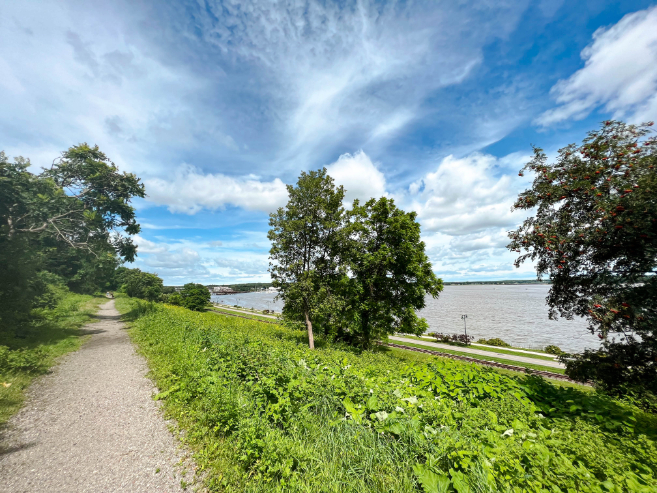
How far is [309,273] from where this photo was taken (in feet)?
58.7

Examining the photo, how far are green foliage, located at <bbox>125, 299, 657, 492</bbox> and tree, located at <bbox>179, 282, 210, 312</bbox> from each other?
2607 inches

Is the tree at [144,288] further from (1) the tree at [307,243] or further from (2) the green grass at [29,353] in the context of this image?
(1) the tree at [307,243]

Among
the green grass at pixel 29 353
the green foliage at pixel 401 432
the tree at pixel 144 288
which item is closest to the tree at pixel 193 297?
the tree at pixel 144 288

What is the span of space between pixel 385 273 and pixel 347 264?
3665mm

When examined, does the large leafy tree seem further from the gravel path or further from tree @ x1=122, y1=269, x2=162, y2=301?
tree @ x1=122, y1=269, x2=162, y2=301

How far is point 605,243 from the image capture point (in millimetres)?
7543

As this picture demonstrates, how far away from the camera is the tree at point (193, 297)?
65.6 meters

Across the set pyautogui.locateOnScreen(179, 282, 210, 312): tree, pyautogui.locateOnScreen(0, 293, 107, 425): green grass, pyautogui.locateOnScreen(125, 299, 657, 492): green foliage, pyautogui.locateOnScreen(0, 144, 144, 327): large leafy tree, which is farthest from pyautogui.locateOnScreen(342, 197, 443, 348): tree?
pyautogui.locateOnScreen(179, 282, 210, 312): tree

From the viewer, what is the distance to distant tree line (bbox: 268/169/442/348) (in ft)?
58.5

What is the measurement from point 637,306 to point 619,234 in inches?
78.2

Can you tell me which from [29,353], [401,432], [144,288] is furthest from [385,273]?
[144,288]

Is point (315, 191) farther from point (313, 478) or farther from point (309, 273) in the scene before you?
point (313, 478)

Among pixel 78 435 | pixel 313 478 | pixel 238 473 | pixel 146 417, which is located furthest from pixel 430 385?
pixel 78 435

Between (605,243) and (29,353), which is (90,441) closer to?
(29,353)
